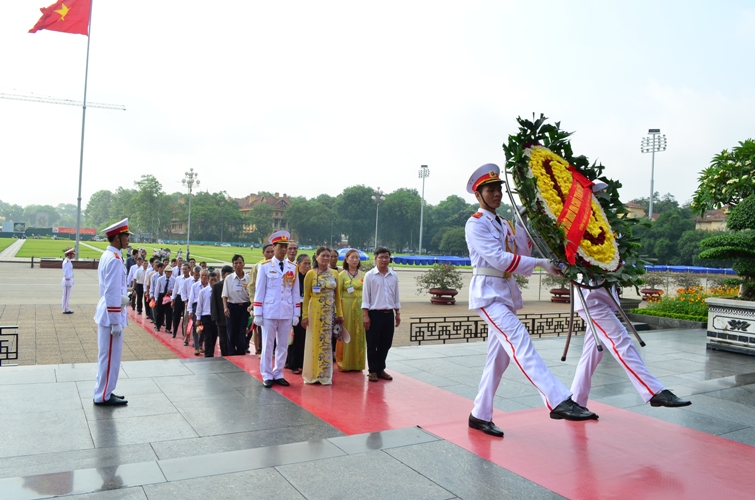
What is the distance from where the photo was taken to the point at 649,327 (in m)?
12.3

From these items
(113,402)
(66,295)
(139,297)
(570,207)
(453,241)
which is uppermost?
(453,241)

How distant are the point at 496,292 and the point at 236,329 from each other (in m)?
5.62

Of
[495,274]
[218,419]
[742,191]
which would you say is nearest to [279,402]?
[218,419]

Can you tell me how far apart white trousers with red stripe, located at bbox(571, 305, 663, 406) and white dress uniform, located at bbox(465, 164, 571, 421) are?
77cm

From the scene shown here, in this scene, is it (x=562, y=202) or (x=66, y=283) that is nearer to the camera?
(x=562, y=202)

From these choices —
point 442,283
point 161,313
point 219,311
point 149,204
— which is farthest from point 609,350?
point 149,204

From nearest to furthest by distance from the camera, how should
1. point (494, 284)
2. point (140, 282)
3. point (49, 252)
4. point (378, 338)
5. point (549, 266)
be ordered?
1. point (549, 266)
2. point (494, 284)
3. point (378, 338)
4. point (140, 282)
5. point (49, 252)

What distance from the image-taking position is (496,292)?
4.24m

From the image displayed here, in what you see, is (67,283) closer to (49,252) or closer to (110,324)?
(110,324)

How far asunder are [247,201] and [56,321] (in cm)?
10999

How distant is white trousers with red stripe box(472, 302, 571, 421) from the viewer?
381 centimetres

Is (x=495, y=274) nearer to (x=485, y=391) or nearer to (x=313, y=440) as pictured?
(x=485, y=391)

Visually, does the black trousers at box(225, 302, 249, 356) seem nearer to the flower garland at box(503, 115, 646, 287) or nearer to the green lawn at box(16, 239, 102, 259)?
the flower garland at box(503, 115, 646, 287)

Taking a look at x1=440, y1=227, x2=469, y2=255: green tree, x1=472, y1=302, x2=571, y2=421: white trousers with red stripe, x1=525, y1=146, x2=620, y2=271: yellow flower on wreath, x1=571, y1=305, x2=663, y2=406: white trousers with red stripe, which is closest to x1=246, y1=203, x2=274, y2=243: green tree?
x1=440, y1=227, x2=469, y2=255: green tree
